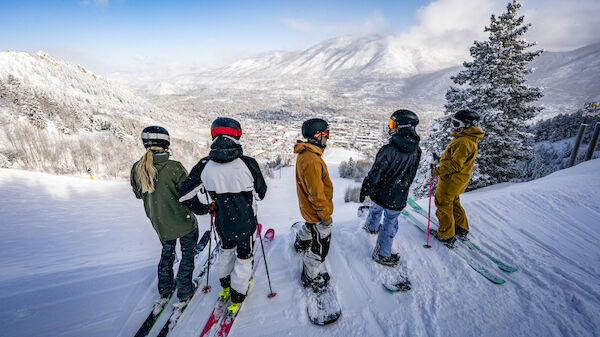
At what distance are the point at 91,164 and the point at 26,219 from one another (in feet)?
72.5

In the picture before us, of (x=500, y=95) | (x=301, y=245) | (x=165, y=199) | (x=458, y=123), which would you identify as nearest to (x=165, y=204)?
(x=165, y=199)

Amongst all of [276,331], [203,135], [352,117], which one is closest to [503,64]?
[276,331]

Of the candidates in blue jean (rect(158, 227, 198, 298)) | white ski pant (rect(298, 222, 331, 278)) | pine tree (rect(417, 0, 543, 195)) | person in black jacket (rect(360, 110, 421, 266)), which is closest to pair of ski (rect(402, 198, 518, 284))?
person in black jacket (rect(360, 110, 421, 266))

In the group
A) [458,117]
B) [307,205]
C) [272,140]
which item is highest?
[458,117]

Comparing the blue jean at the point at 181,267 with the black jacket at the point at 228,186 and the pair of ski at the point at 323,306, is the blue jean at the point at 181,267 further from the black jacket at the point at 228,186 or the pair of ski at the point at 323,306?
the pair of ski at the point at 323,306

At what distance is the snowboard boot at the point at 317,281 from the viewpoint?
2791 millimetres

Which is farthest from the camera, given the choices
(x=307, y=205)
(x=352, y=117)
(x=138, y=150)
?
(x=352, y=117)

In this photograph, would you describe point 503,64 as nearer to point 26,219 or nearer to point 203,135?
point 26,219

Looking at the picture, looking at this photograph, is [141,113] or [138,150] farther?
[141,113]

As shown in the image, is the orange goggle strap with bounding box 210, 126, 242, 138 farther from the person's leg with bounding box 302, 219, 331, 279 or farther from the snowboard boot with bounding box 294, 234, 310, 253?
the snowboard boot with bounding box 294, 234, 310, 253

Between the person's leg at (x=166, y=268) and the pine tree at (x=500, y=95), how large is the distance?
33.9 ft

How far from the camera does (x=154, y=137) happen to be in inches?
97.3

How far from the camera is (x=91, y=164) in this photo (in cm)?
→ 2241

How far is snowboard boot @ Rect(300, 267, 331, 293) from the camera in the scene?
2791 mm
